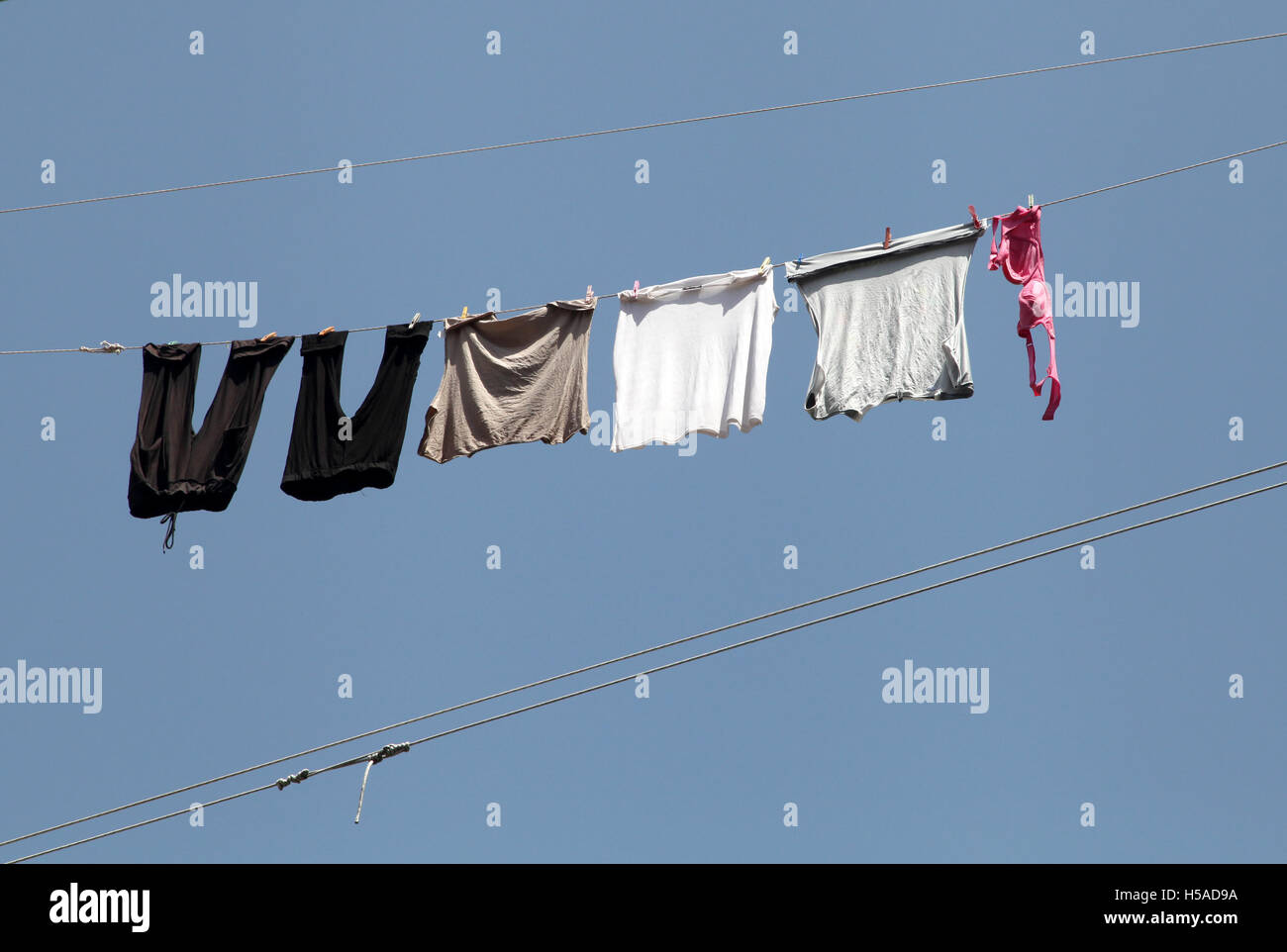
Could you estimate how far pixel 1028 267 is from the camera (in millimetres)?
12781

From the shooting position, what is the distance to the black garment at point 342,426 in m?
13.3

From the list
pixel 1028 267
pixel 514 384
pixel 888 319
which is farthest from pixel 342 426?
pixel 1028 267

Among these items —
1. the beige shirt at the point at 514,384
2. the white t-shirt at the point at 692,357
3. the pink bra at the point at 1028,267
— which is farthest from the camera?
the beige shirt at the point at 514,384

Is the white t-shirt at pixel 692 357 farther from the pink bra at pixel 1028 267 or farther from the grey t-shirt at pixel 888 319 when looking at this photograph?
the pink bra at pixel 1028 267

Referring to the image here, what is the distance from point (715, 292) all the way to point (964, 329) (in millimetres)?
1946

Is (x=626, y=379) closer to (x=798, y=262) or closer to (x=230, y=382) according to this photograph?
(x=798, y=262)

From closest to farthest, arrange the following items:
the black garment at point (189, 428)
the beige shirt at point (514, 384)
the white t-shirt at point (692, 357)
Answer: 1. the white t-shirt at point (692, 357)
2. the beige shirt at point (514, 384)
3. the black garment at point (189, 428)

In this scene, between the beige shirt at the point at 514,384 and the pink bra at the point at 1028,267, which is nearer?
the pink bra at the point at 1028,267

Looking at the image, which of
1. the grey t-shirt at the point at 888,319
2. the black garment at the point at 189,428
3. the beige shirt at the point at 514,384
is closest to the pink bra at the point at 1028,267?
the grey t-shirt at the point at 888,319

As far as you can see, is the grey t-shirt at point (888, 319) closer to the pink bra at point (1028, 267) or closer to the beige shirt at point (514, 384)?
the pink bra at point (1028, 267)

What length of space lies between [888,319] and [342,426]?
14.2ft

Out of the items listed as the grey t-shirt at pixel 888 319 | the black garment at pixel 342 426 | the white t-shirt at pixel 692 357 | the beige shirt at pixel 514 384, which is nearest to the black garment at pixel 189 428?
the black garment at pixel 342 426

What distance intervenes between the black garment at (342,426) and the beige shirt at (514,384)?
0.28 meters

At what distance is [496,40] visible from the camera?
17.3 meters
